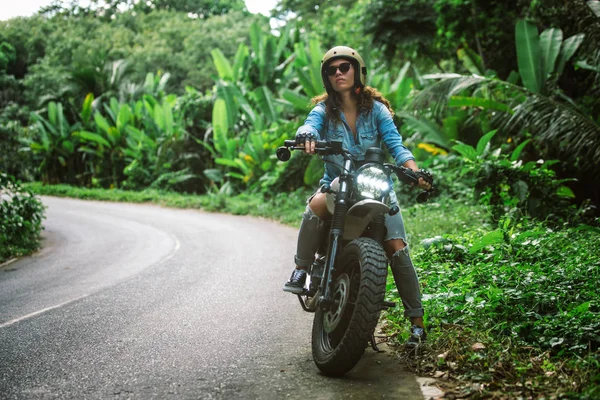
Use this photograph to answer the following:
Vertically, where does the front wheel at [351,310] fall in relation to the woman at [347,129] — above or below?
below

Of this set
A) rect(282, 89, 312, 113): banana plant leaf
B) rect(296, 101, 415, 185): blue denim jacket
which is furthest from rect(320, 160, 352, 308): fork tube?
rect(282, 89, 312, 113): banana plant leaf

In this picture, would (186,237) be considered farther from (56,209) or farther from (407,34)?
(407,34)

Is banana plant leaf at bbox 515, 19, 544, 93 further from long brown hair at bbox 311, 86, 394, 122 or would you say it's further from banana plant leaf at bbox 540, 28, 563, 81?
long brown hair at bbox 311, 86, 394, 122

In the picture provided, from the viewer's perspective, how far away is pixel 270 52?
1817 cm

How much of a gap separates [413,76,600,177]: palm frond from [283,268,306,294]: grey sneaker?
5.95 metres

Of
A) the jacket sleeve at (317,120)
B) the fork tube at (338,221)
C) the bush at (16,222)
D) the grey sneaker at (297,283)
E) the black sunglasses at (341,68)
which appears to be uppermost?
the black sunglasses at (341,68)

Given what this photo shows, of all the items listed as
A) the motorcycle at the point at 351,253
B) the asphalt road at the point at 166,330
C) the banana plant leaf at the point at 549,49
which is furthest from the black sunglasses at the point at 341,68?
the banana plant leaf at the point at 549,49

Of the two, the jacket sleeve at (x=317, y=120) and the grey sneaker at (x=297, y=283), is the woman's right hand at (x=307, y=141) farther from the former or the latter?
the grey sneaker at (x=297, y=283)

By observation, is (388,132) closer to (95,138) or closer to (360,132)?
(360,132)

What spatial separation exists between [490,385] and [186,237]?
891 cm

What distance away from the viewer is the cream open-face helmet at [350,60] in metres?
3.93

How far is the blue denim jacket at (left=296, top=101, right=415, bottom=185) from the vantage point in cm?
402

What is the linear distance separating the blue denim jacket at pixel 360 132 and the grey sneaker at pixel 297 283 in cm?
66

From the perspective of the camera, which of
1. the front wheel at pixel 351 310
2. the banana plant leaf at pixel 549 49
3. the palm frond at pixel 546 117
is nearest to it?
the front wheel at pixel 351 310
